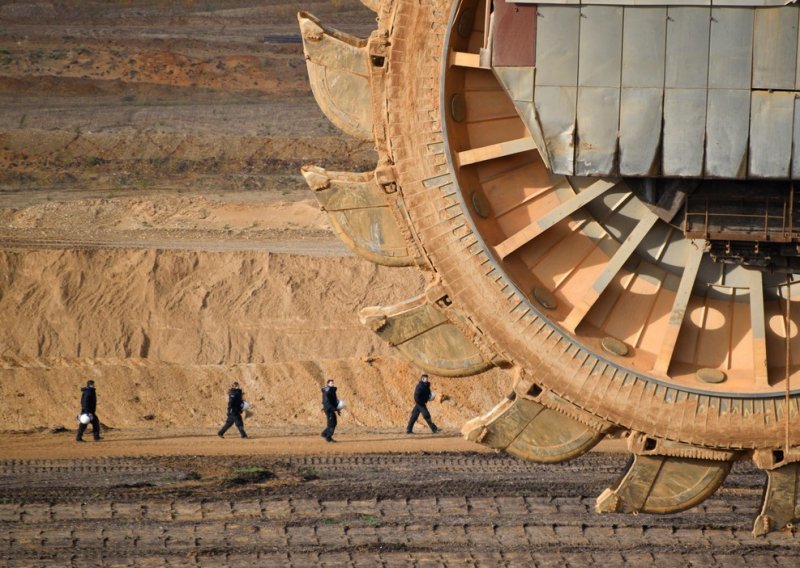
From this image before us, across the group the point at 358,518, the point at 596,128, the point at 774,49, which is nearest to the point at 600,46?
the point at 596,128

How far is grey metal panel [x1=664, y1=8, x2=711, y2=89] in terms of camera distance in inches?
517

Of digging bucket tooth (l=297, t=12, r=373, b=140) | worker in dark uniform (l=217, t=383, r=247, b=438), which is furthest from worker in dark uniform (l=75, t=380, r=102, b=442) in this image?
digging bucket tooth (l=297, t=12, r=373, b=140)

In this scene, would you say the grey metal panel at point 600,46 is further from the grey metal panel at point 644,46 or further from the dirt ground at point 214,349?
the dirt ground at point 214,349

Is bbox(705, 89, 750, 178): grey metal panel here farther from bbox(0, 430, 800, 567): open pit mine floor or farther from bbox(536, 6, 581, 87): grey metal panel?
bbox(0, 430, 800, 567): open pit mine floor

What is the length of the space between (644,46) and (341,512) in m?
18.5

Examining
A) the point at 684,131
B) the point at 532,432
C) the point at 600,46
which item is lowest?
the point at 532,432

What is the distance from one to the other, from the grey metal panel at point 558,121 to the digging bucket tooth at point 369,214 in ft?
5.41

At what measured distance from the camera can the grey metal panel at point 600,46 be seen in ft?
43.8

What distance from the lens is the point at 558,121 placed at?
13.7 meters

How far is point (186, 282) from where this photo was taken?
4653 cm

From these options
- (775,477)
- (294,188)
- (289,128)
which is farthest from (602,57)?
(289,128)

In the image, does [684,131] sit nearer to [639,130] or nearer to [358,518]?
[639,130]

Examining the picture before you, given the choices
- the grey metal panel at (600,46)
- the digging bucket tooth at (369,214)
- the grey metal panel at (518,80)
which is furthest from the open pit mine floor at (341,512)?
the grey metal panel at (600,46)

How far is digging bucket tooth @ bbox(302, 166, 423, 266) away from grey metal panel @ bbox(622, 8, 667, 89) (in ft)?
8.59
